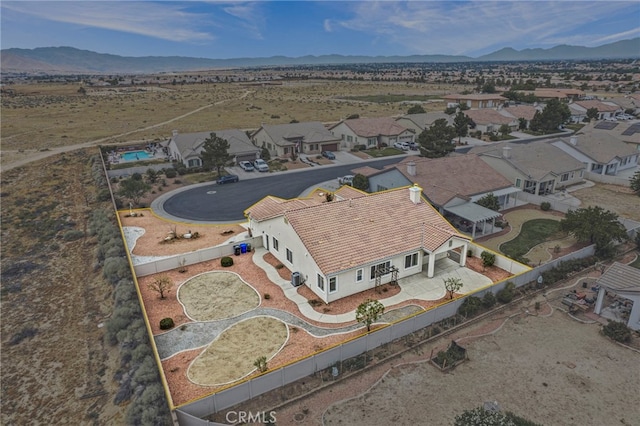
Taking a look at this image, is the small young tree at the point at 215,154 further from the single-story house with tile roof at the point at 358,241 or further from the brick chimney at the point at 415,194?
the brick chimney at the point at 415,194

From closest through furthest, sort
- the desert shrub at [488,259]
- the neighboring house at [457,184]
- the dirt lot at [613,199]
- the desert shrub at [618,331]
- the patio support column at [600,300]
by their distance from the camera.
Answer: the desert shrub at [618,331], the patio support column at [600,300], the desert shrub at [488,259], the neighboring house at [457,184], the dirt lot at [613,199]

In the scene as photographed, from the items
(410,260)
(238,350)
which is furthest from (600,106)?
(238,350)

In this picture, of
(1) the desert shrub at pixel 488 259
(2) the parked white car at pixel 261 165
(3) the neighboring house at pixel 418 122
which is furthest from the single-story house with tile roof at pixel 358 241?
(3) the neighboring house at pixel 418 122

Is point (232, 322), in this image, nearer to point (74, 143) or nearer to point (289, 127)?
point (289, 127)

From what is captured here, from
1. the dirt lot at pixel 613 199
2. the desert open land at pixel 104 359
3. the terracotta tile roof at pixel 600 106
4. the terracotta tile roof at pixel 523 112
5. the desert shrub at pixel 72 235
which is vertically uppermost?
the terracotta tile roof at pixel 600 106

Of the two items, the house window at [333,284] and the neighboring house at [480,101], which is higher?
the neighboring house at [480,101]

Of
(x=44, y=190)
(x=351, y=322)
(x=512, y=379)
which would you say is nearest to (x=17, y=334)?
(x=351, y=322)
